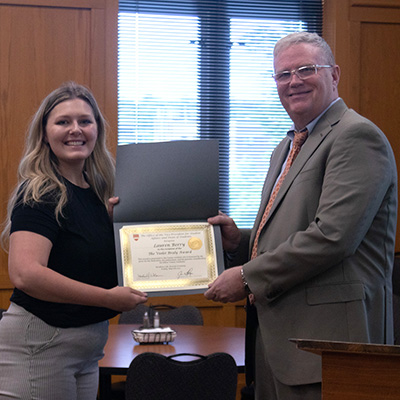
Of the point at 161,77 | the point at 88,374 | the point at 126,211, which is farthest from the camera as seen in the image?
the point at 161,77

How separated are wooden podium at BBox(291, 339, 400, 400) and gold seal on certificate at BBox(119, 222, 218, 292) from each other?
969 mm

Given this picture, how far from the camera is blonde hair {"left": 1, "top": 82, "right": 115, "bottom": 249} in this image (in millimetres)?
2252

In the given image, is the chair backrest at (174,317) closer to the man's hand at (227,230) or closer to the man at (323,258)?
the man's hand at (227,230)

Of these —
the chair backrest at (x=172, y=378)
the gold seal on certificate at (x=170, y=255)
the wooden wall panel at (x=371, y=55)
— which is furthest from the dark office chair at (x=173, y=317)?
the gold seal on certificate at (x=170, y=255)

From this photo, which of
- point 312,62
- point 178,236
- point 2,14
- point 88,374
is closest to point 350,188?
point 312,62

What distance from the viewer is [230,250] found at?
8.78 ft

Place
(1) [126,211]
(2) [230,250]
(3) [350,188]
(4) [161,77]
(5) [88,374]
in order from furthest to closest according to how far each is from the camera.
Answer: (4) [161,77], (2) [230,250], (1) [126,211], (5) [88,374], (3) [350,188]

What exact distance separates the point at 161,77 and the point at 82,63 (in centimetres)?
74

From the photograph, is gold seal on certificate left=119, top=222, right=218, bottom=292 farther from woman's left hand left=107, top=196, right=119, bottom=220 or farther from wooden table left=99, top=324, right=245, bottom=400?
wooden table left=99, top=324, right=245, bottom=400

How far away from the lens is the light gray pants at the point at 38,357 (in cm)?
212

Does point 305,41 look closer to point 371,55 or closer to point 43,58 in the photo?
point 43,58

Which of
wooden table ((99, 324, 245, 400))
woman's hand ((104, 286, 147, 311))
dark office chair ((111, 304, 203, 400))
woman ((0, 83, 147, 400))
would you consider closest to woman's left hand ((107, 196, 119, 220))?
woman ((0, 83, 147, 400))

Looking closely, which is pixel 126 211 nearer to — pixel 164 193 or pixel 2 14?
pixel 164 193

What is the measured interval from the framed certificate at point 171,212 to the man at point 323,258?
0.72 ft
